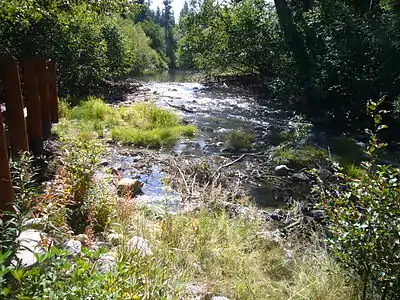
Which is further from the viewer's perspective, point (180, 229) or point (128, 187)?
point (128, 187)

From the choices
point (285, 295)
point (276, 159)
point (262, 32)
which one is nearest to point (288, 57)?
point (262, 32)

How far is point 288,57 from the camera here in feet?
44.9

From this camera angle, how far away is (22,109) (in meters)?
3.46

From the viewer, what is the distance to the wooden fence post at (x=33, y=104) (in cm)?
400

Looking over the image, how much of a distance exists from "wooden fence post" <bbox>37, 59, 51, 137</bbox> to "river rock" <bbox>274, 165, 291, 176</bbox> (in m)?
3.74

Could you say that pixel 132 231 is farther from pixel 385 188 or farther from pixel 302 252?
pixel 385 188

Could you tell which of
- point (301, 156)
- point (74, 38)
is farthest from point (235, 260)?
point (74, 38)

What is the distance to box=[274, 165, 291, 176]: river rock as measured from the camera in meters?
6.04

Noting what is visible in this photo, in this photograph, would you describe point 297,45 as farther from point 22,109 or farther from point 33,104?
point 22,109

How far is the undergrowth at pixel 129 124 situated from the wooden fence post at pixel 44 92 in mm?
1523

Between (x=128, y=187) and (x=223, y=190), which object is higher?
(x=128, y=187)

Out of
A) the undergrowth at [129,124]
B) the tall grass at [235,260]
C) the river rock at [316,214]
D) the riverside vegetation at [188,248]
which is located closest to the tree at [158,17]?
the undergrowth at [129,124]

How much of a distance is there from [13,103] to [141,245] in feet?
6.28

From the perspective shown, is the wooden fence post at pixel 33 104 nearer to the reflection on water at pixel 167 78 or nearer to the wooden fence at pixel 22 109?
the wooden fence at pixel 22 109
